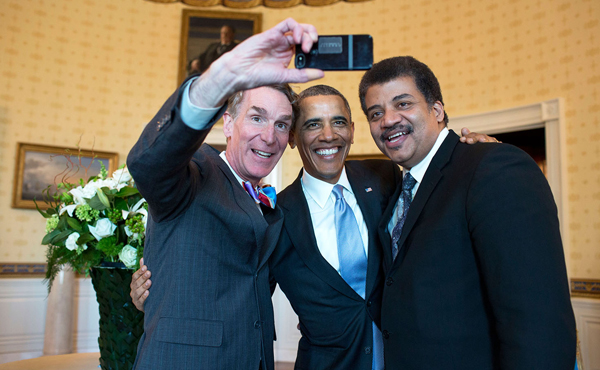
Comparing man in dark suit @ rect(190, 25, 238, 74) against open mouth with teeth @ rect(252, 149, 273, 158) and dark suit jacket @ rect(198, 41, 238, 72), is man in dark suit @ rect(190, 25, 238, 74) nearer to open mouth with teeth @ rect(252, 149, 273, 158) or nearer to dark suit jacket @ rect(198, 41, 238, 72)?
dark suit jacket @ rect(198, 41, 238, 72)

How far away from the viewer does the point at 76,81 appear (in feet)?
24.5

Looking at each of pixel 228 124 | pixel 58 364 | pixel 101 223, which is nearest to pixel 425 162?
pixel 228 124

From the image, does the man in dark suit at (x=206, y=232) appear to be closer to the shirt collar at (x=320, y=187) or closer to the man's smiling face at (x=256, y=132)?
the man's smiling face at (x=256, y=132)

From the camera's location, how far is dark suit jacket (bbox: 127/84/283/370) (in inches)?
66.3

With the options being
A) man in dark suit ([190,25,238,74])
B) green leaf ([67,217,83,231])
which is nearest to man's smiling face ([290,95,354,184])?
green leaf ([67,217,83,231])

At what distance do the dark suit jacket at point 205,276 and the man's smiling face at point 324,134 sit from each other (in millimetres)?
924

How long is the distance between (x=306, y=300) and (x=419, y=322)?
82cm

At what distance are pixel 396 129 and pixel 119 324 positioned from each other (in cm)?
160

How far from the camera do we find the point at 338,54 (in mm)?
1419

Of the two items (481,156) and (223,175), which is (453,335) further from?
(223,175)

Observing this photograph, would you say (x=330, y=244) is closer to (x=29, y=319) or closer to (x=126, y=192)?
(x=126, y=192)

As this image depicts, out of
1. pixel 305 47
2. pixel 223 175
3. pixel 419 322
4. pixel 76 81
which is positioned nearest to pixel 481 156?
pixel 419 322

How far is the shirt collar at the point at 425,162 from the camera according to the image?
223cm

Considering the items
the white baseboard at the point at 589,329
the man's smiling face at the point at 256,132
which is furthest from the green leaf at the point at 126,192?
the white baseboard at the point at 589,329
